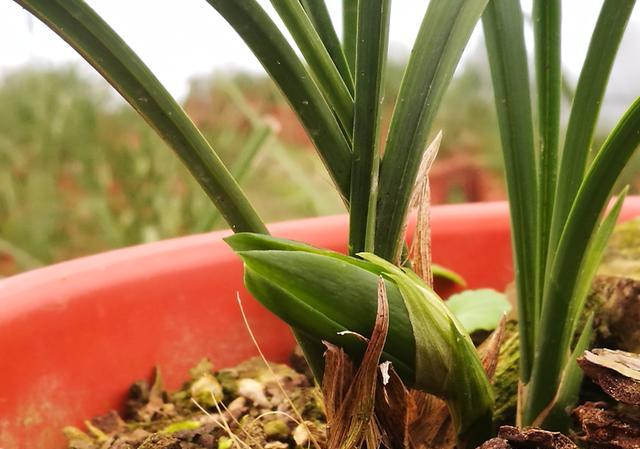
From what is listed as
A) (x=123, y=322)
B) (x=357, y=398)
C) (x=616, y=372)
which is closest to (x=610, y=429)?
(x=616, y=372)

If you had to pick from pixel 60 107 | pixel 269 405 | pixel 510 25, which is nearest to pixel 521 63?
pixel 510 25

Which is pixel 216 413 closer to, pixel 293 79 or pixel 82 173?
pixel 293 79

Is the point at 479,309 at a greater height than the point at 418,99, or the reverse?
→ the point at 418,99

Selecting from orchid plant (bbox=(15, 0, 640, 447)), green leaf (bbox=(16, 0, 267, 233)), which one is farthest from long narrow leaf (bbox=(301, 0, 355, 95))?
green leaf (bbox=(16, 0, 267, 233))

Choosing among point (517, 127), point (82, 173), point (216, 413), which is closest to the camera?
point (517, 127)

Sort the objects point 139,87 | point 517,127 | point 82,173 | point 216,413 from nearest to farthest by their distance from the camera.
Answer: point 139,87 < point 517,127 < point 216,413 < point 82,173

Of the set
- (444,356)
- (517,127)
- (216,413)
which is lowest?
(216,413)

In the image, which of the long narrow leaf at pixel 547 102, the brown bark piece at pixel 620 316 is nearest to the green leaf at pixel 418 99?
the long narrow leaf at pixel 547 102
